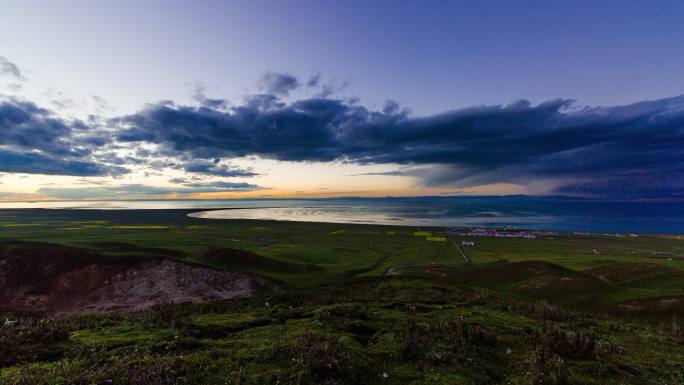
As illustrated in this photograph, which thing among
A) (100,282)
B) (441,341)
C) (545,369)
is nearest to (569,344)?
(545,369)

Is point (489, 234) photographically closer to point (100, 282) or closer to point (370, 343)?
point (370, 343)

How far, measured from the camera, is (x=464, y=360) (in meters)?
14.4

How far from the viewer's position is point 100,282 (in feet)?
139

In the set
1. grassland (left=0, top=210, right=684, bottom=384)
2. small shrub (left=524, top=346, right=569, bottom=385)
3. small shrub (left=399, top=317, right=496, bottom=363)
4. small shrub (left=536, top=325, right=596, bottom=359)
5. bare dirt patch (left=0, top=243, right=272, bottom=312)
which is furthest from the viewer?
bare dirt patch (left=0, top=243, right=272, bottom=312)

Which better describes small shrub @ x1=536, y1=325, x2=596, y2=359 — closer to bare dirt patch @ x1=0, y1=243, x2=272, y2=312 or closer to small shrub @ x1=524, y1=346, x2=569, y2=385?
small shrub @ x1=524, y1=346, x2=569, y2=385

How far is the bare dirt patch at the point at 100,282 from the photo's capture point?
39.3 metres

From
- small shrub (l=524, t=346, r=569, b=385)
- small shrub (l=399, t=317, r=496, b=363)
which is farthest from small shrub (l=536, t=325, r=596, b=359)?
small shrub (l=399, t=317, r=496, b=363)

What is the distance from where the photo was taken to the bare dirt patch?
129 feet

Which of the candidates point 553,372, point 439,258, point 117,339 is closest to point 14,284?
point 117,339

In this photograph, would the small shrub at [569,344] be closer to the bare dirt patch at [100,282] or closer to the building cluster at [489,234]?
the bare dirt patch at [100,282]

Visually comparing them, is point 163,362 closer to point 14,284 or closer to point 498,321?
point 498,321

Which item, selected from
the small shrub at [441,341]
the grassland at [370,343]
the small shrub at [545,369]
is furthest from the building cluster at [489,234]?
the small shrub at [545,369]

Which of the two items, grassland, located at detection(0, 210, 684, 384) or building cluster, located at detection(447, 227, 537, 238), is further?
building cluster, located at detection(447, 227, 537, 238)

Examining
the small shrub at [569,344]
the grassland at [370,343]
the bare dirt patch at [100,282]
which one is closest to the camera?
the grassland at [370,343]
